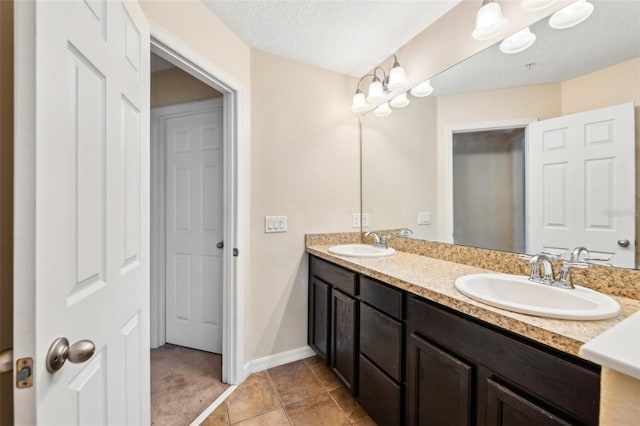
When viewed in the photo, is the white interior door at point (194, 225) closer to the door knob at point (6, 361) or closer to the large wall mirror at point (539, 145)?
the large wall mirror at point (539, 145)

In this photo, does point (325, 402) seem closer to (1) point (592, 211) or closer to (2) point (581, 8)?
(1) point (592, 211)

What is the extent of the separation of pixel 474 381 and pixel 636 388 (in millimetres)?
503

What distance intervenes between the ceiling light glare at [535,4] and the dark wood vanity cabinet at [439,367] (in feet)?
4.41

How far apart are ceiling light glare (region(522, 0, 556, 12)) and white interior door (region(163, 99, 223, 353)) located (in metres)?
1.93

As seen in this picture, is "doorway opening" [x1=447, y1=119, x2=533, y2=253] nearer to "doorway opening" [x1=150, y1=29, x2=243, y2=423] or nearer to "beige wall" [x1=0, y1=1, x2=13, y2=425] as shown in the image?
"doorway opening" [x1=150, y1=29, x2=243, y2=423]

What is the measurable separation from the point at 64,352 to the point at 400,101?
7.10ft

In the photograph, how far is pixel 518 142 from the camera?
1353mm

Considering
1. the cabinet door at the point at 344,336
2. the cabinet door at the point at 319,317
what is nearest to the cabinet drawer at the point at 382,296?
the cabinet door at the point at 344,336

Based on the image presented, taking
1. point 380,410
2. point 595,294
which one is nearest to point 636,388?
point 595,294

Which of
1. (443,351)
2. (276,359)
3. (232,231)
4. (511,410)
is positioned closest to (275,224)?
(232,231)

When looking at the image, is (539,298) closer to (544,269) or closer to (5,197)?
(544,269)

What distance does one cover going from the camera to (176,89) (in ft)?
7.23

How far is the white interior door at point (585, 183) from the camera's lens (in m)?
1.00

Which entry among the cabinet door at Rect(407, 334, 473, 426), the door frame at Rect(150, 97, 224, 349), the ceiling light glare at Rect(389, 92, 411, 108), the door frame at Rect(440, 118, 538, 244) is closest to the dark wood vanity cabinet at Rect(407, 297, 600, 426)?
the cabinet door at Rect(407, 334, 473, 426)
